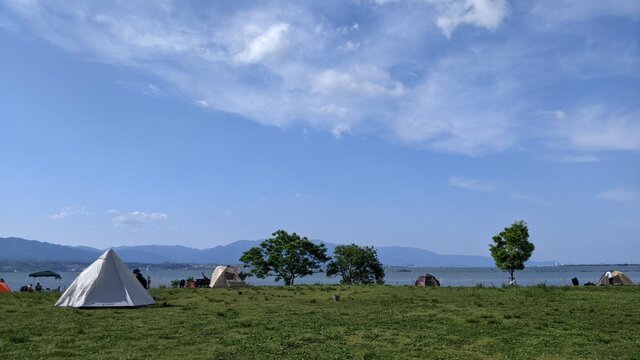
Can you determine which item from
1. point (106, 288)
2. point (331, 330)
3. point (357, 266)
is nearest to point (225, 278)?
point (106, 288)

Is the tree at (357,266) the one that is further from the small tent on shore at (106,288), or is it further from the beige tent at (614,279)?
the small tent on shore at (106,288)

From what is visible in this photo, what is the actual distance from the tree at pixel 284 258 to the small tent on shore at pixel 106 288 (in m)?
38.1

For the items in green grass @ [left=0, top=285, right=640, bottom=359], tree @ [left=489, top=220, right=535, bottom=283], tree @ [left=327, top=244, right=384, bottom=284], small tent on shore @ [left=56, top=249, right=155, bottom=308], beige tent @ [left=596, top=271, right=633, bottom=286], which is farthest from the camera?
tree @ [left=327, top=244, right=384, bottom=284]

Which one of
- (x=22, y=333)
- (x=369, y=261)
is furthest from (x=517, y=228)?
(x=22, y=333)

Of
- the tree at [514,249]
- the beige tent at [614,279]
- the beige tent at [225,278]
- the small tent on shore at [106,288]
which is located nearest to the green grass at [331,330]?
the small tent on shore at [106,288]

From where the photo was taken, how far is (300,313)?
22.9 meters

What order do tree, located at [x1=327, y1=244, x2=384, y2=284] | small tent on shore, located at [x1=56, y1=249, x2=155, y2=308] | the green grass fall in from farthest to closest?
1. tree, located at [x1=327, y1=244, x2=384, y2=284]
2. small tent on shore, located at [x1=56, y1=249, x2=155, y2=308]
3. the green grass

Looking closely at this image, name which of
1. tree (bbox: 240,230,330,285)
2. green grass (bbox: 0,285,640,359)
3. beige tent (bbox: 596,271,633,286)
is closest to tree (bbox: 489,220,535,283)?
beige tent (bbox: 596,271,633,286)

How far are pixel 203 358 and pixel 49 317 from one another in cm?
1151

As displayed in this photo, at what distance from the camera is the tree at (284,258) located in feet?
213

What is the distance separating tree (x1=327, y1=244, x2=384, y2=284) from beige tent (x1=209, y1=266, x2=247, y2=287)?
24961 millimetres

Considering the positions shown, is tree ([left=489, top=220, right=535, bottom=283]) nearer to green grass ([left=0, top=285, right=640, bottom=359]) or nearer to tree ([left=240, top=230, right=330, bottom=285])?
tree ([left=240, top=230, right=330, bottom=285])

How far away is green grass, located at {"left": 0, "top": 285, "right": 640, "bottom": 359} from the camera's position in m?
14.1

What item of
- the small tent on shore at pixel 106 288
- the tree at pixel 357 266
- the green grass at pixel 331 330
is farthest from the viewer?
the tree at pixel 357 266
